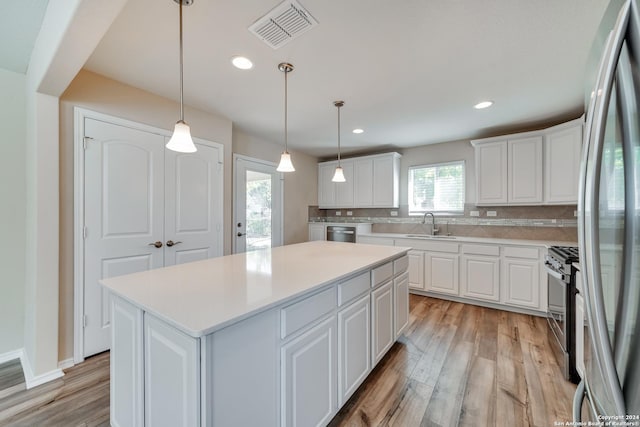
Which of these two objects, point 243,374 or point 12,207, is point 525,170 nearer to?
point 243,374

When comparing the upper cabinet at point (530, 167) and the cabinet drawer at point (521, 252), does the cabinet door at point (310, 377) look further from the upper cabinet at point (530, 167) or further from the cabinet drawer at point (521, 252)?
the upper cabinet at point (530, 167)

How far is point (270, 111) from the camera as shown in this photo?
3.04 m

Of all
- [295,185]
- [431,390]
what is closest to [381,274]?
[431,390]

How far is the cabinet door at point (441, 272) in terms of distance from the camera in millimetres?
3631

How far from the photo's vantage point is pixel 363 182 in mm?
4801

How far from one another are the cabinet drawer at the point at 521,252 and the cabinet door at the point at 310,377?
293 cm

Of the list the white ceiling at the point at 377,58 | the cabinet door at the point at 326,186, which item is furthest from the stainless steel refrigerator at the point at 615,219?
the cabinet door at the point at 326,186

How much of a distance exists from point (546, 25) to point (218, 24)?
6.87 ft

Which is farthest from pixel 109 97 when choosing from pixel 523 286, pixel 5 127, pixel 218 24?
pixel 523 286

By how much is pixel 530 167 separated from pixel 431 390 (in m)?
3.09

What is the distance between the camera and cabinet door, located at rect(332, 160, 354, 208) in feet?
16.2

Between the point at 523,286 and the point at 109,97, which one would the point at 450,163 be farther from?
the point at 109,97

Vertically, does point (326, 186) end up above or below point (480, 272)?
above

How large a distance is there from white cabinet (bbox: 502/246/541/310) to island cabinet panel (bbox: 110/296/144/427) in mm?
Result: 3847
